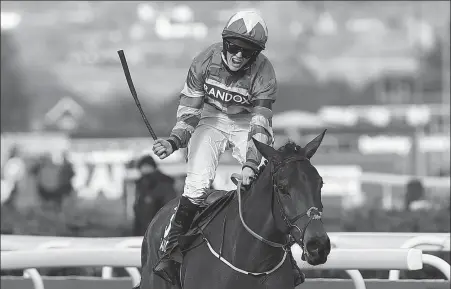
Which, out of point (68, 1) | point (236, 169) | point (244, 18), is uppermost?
point (68, 1)

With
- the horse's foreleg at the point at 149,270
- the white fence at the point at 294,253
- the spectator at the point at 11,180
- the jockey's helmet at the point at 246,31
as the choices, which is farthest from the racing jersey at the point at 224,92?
the spectator at the point at 11,180

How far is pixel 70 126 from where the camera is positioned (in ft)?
96.3

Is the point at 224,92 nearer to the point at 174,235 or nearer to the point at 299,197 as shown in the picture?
the point at 174,235

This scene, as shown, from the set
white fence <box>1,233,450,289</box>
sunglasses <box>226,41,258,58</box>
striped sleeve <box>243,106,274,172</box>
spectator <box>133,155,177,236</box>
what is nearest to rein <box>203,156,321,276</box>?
striped sleeve <box>243,106,274,172</box>

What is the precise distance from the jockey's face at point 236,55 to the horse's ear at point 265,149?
560 mm

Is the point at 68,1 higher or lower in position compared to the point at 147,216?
higher

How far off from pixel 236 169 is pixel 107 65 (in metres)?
17.0

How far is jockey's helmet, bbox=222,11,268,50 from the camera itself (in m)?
5.77

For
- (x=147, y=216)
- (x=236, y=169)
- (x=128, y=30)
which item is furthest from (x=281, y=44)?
(x=147, y=216)

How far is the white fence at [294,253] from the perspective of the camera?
7.35 metres

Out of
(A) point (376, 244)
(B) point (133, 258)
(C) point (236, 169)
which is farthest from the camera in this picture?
(C) point (236, 169)

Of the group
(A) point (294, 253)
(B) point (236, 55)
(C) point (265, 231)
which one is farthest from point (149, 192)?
(C) point (265, 231)

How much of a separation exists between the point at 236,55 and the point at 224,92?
0.24 m

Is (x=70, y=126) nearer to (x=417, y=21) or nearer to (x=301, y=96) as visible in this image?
(x=301, y=96)
